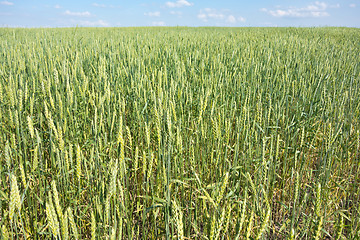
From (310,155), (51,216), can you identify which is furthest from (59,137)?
(310,155)

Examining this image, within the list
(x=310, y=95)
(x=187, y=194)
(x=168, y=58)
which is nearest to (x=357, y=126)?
(x=310, y=95)

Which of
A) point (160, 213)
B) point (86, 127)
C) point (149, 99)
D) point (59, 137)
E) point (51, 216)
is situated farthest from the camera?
point (149, 99)

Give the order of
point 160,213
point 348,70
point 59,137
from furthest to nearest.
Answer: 1. point 348,70
2. point 160,213
3. point 59,137

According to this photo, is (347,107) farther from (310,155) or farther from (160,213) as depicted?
(160,213)

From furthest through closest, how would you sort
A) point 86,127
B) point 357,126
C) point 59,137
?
1. point 357,126
2. point 86,127
3. point 59,137

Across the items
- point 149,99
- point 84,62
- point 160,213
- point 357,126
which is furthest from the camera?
point 84,62

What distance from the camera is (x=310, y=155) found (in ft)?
5.44

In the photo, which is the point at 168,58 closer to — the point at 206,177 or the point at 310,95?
the point at 310,95

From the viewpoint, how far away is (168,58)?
2854 mm

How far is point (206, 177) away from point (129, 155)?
1.91 feet

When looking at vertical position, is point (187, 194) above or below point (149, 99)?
below

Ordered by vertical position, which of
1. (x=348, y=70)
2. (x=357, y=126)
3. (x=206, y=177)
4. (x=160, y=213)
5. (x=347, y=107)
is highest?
(x=348, y=70)

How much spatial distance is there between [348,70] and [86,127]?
123 inches

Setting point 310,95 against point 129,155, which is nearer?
point 129,155
